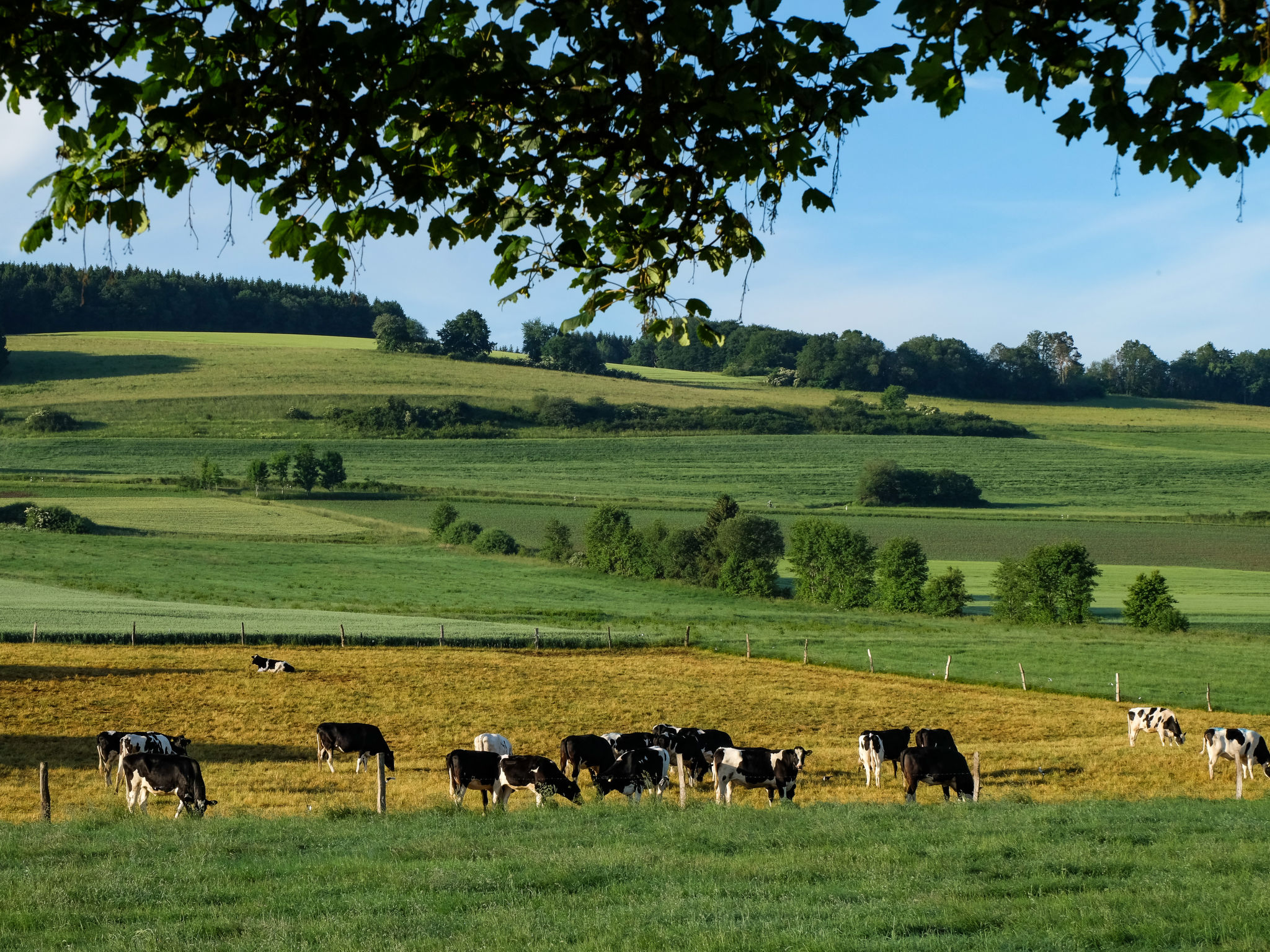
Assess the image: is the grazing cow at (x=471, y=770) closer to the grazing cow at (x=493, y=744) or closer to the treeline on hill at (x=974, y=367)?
the grazing cow at (x=493, y=744)

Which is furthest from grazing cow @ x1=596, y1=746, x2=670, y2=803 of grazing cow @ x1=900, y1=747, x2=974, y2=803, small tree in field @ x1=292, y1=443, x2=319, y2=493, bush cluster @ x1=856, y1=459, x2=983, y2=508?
small tree in field @ x1=292, y1=443, x2=319, y2=493

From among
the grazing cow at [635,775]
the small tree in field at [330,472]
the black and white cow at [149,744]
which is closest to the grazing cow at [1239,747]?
the grazing cow at [635,775]

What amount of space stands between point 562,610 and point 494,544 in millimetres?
22916

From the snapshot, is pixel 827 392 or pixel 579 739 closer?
pixel 579 739

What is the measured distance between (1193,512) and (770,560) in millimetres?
41239

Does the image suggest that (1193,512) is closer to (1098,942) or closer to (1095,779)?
(1095,779)

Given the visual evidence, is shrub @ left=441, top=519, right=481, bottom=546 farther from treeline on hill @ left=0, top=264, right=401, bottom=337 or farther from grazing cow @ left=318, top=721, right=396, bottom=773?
treeline on hill @ left=0, top=264, right=401, bottom=337

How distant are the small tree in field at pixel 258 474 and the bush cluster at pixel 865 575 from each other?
49403 millimetres

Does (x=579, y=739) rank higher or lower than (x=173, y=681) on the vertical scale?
higher

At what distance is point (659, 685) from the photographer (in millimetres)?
34781

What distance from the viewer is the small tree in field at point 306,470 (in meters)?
96.2

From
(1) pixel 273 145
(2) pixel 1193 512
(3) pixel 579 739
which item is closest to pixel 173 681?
(3) pixel 579 739

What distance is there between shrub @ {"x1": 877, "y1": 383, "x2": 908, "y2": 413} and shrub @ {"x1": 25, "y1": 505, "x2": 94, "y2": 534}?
8939cm

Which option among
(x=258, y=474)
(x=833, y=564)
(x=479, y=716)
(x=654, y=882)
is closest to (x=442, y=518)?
(x=258, y=474)
